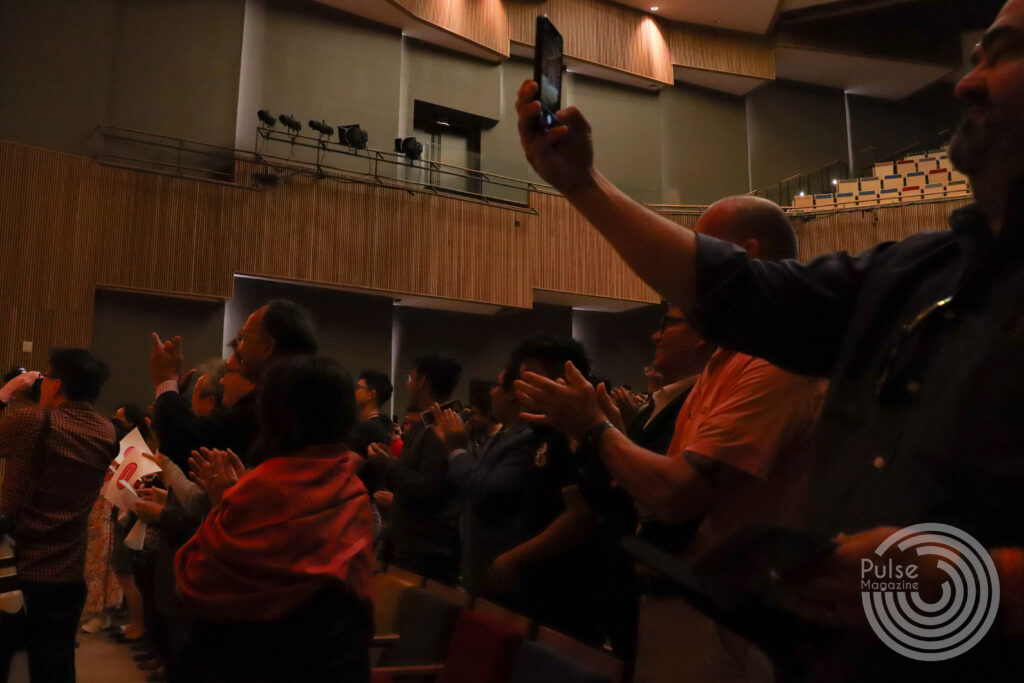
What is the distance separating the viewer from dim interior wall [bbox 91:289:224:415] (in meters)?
8.32

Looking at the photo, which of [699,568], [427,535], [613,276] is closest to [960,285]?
[699,568]

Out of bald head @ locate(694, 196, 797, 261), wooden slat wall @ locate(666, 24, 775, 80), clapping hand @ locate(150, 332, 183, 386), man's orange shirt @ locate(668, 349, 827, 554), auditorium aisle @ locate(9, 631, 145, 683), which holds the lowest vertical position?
auditorium aisle @ locate(9, 631, 145, 683)

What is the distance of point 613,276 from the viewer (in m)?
11.7

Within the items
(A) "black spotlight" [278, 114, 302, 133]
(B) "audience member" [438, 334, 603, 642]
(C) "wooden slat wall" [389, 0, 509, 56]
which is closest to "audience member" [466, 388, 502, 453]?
(B) "audience member" [438, 334, 603, 642]

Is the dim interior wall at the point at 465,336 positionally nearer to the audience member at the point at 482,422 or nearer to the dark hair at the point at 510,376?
the audience member at the point at 482,422

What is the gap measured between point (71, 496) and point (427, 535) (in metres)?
1.42

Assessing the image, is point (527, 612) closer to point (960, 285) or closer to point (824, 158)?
point (960, 285)

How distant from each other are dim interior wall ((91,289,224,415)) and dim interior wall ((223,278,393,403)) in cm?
55

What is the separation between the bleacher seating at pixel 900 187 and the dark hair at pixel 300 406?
1181 centimetres

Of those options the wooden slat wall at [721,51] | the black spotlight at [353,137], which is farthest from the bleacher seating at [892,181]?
the black spotlight at [353,137]

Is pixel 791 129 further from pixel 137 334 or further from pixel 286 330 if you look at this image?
pixel 286 330

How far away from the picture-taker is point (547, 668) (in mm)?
2008

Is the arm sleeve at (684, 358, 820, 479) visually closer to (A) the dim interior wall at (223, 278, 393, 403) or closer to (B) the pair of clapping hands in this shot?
(B) the pair of clapping hands

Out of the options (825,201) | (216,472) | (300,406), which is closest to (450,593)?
(216,472)
